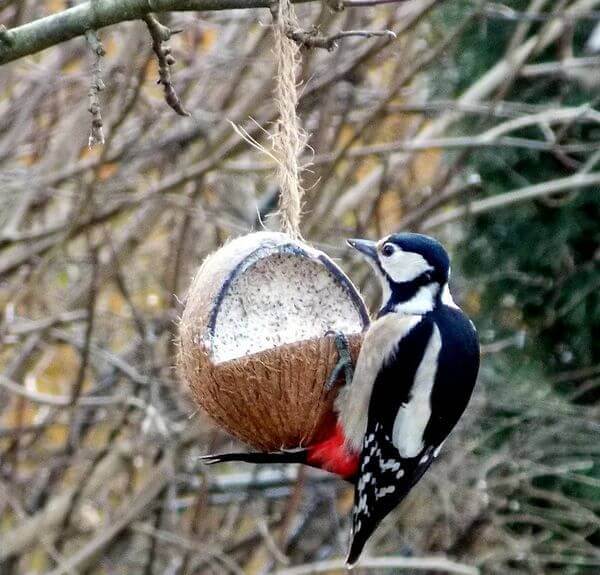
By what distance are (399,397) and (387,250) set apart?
312 mm

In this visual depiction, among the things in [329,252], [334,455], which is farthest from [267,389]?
[329,252]

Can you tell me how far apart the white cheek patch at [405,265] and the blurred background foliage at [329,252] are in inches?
50.5

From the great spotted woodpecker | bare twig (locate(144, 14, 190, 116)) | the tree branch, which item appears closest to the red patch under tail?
the great spotted woodpecker

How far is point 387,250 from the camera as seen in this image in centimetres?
245

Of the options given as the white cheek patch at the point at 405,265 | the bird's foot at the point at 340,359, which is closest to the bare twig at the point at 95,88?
the bird's foot at the point at 340,359

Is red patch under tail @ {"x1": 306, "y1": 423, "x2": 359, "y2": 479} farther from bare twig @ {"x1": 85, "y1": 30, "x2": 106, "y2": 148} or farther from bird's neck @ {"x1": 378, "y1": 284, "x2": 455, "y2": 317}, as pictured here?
bare twig @ {"x1": 85, "y1": 30, "x2": 106, "y2": 148}

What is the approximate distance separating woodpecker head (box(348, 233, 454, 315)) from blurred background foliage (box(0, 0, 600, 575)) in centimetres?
126

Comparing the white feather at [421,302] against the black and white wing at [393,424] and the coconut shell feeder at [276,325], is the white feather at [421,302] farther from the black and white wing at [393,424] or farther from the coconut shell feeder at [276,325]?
the coconut shell feeder at [276,325]

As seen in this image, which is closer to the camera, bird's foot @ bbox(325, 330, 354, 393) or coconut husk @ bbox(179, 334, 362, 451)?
coconut husk @ bbox(179, 334, 362, 451)

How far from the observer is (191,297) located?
2.29 m

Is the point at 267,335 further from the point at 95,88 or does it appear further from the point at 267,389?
the point at 95,88

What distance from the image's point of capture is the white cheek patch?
2.46m

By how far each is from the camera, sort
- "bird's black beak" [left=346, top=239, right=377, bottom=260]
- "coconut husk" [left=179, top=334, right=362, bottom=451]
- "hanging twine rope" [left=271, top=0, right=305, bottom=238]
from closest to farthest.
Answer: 1. "coconut husk" [left=179, top=334, right=362, bottom=451]
2. "hanging twine rope" [left=271, top=0, right=305, bottom=238]
3. "bird's black beak" [left=346, top=239, right=377, bottom=260]

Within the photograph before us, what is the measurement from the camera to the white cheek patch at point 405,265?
2.46 meters
